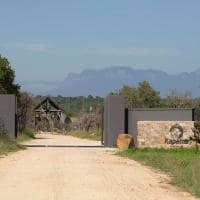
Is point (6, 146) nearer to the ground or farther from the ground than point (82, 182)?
farther from the ground

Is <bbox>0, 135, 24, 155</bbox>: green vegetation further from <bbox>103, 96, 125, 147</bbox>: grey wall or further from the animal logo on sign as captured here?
the animal logo on sign

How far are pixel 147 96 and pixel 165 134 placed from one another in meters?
36.6

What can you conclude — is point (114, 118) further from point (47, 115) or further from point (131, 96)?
point (47, 115)

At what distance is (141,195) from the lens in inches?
604

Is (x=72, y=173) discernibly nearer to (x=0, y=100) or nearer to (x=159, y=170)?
(x=159, y=170)

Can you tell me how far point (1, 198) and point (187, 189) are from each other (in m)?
4.93

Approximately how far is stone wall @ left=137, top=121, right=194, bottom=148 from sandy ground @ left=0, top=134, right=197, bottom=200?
10.4m

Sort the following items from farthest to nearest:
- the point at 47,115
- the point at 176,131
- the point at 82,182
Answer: the point at 47,115 → the point at 176,131 → the point at 82,182

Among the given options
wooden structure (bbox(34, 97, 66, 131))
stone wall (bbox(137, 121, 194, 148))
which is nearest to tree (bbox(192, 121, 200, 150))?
stone wall (bbox(137, 121, 194, 148))

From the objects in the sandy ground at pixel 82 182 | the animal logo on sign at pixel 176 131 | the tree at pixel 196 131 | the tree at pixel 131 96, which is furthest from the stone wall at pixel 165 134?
the tree at pixel 131 96

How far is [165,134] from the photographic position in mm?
36344

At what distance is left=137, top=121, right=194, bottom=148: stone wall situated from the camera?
36.2 m

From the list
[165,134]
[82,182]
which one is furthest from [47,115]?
[82,182]

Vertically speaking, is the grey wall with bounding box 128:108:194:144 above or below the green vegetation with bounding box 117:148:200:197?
above
